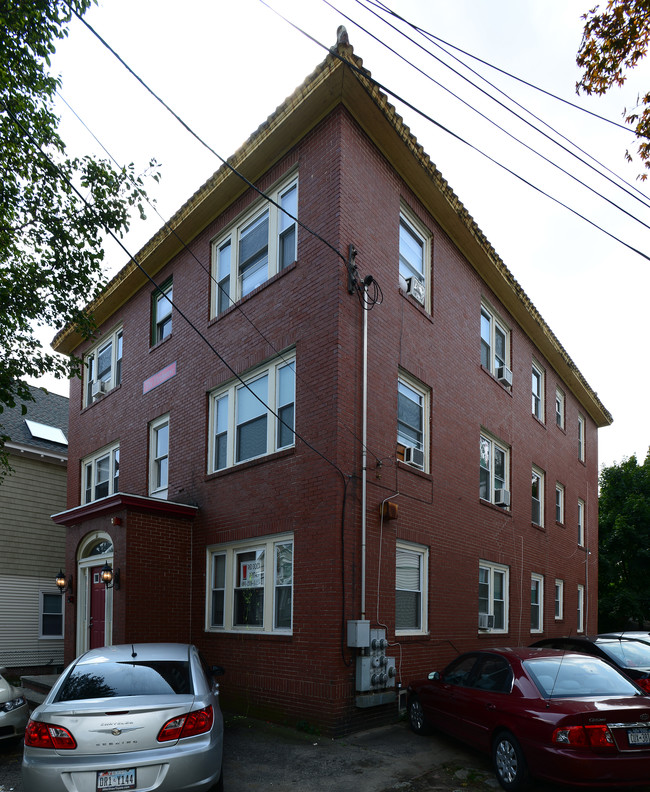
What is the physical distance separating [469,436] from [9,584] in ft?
44.4

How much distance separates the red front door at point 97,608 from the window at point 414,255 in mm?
8274

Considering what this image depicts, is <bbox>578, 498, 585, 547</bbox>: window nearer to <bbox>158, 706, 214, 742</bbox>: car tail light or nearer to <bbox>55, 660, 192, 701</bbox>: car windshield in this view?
<bbox>55, 660, 192, 701</bbox>: car windshield

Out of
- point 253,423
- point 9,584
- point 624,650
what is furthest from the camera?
point 9,584

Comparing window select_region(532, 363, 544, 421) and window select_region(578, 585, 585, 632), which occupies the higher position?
window select_region(532, 363, 544, 421)

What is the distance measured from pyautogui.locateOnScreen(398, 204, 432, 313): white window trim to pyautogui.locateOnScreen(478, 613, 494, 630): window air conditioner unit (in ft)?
20.3

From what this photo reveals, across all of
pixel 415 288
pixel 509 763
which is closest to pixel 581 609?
pixel 415 288

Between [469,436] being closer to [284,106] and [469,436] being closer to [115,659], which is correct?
[284,106]

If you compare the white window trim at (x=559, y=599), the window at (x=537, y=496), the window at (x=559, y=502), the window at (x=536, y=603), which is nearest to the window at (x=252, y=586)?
the window at (x=536, y=603)

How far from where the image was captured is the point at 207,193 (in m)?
13.6

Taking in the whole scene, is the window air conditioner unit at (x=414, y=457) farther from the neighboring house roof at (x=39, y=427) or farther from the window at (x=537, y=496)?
the neighboring house roof at (x=39, y=427)

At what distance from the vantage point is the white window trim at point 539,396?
1921cm

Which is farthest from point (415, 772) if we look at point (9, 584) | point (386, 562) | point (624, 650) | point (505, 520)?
point (9, 584)

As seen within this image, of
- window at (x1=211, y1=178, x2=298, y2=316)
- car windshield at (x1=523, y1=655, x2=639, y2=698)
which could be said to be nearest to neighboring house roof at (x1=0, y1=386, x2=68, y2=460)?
window at (x1=211, y1=178, x2=298, y2=316)

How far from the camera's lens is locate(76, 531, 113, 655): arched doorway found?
45.4 feet
